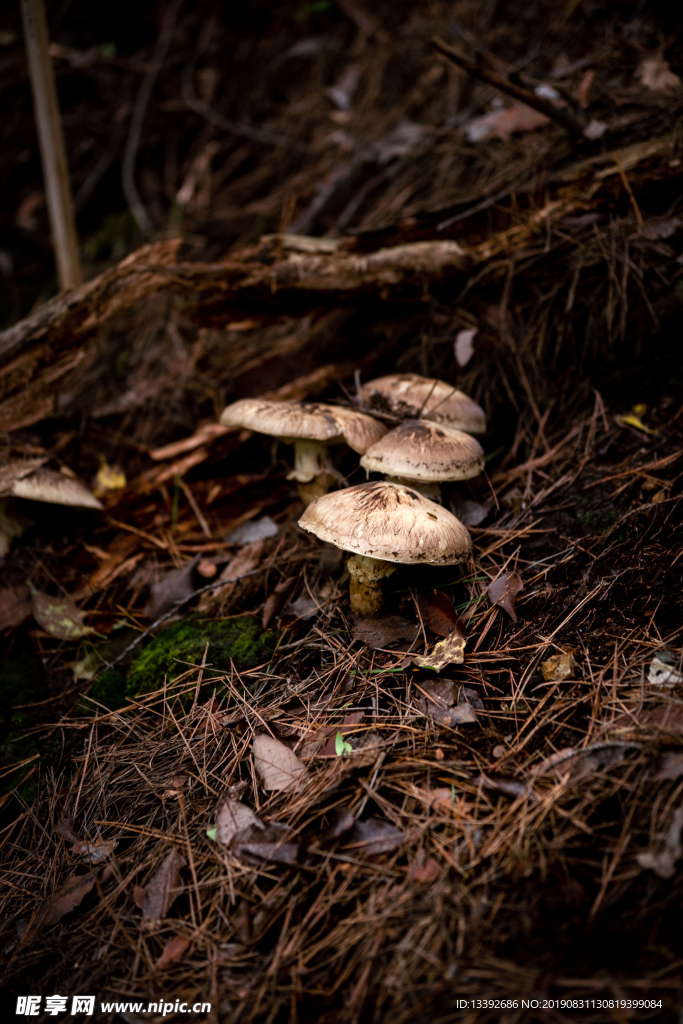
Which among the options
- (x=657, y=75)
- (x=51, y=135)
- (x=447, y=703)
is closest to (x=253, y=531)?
(x=447, y=703)

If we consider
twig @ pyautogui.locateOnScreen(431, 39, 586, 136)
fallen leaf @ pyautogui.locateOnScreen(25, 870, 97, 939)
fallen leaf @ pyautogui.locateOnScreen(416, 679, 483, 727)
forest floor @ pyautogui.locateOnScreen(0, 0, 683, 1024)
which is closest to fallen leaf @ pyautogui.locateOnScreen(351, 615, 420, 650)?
forest floor @ pyautogui.locateOnScreen(0, 0, 683, 1024)

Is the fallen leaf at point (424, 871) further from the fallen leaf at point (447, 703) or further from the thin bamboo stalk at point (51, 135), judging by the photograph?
the thin bamboo stalk at point (51, 135)

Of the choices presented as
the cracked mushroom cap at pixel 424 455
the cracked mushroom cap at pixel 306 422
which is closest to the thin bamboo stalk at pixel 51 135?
the cracked mushroom cap at pixel 306 422

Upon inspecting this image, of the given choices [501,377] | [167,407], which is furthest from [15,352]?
[501,377]

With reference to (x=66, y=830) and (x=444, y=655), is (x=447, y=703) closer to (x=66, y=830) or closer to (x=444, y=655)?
(x=444, y=655)

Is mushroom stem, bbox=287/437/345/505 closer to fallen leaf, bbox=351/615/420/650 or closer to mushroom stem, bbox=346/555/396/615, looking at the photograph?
mushroom stem, bbox=346/555/396/615

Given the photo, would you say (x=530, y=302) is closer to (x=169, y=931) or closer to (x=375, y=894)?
(x=375, y=894)
